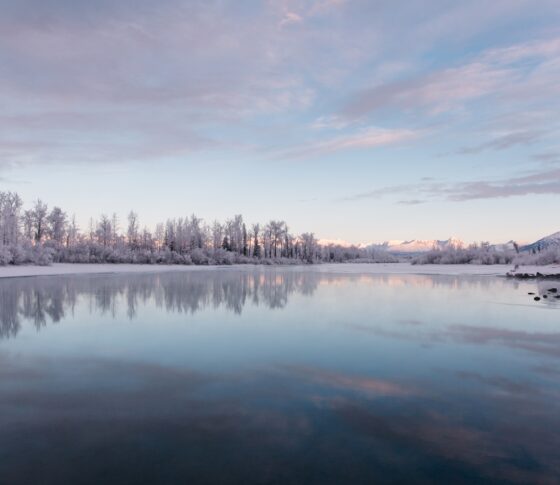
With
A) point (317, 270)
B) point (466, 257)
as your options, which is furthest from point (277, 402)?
point (466, 257)

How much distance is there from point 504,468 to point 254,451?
7.34 ft

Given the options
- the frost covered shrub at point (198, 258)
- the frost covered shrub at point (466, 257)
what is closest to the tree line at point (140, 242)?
the frost covered shrub at point (198, 258)

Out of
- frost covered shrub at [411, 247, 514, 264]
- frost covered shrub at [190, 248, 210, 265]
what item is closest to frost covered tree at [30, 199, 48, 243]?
frost covered shrub at [190, 248, 210, 265]

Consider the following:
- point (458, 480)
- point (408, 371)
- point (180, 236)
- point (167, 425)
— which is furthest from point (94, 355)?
point (180, 236)

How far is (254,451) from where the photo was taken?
3.96 meters

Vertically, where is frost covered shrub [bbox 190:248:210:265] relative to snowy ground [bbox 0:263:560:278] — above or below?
above

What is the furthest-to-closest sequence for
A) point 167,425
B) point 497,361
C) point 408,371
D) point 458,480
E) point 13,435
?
point 497,361, point 408,371, point 167,425, point 13,435, point 458,480

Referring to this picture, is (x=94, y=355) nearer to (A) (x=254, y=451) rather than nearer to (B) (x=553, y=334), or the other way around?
(A) (x=254, y=451)

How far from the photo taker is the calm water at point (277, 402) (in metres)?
3.69

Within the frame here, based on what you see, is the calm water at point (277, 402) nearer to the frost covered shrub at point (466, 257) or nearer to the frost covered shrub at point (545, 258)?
the frost covered shrub at point (545, 258)

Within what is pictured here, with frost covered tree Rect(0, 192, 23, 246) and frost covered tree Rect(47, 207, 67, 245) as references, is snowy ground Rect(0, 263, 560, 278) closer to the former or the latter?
frost covered tree Rect(0, 192, 23, 246)

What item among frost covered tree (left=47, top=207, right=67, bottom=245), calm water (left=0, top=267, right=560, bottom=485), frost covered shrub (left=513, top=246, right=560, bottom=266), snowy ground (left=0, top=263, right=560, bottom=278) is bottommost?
calm water (left=0, top=267, right=560, bottom=485)

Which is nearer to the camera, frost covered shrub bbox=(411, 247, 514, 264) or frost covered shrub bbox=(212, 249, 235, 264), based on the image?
frost covered shrub bbox=(411, 247, 514, 264)

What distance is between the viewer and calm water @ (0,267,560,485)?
3.69m
